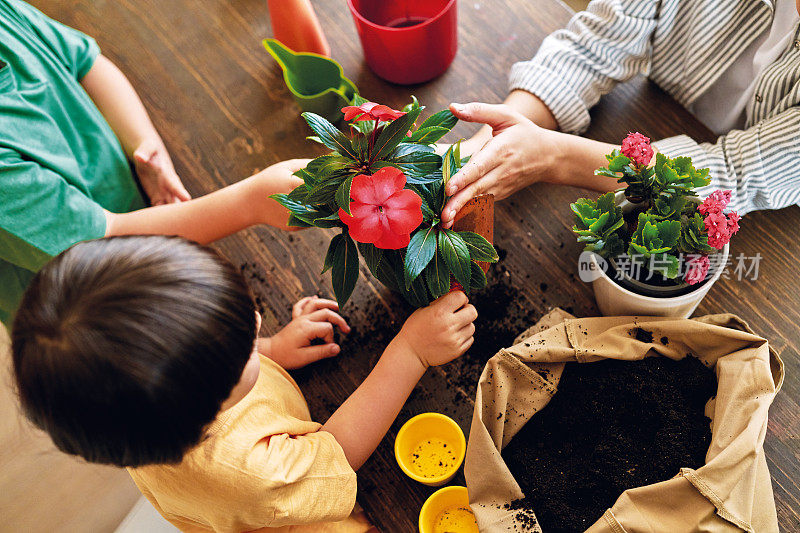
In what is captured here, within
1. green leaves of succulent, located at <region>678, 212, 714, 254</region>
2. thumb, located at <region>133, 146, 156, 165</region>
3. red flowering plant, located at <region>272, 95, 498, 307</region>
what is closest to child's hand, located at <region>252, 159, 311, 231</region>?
red flowering plant, located at <region>272, 95, 498, 307</region>

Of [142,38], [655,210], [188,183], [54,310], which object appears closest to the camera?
[54,310]

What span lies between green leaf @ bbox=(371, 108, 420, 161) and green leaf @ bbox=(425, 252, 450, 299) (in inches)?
6.5

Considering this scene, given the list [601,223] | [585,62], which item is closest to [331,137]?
[601,223]

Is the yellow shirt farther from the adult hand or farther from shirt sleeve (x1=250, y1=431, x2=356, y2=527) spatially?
the adult hand

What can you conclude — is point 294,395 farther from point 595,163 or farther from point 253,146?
point 595,163

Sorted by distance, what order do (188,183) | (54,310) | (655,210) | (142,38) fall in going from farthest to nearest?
1. (142,38)
2. (188,183)
3. (655,210)
4. (54,310)

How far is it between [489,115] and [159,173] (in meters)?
0.76

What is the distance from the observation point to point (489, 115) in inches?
37.0

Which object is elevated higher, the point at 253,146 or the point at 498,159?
the point at 498,159

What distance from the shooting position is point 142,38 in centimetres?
136

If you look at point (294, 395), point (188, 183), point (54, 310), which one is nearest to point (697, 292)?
point (294, 395)

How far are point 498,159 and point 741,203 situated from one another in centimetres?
48

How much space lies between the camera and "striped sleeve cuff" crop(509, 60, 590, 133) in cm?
107

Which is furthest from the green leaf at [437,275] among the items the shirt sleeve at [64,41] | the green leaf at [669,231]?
the shirt sleeve at [64,41]
